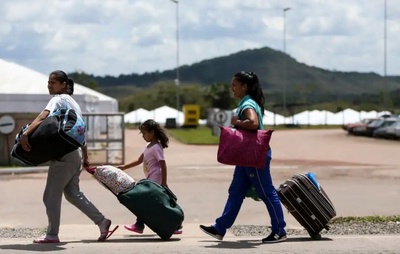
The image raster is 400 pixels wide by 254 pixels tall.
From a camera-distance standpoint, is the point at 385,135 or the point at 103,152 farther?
the point at 385,135

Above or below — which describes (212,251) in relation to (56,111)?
below

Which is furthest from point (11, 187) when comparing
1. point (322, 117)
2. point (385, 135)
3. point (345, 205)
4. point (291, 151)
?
point (322, 117)

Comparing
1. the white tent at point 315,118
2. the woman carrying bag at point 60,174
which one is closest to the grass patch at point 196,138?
the woman carrying bag at point 60,174

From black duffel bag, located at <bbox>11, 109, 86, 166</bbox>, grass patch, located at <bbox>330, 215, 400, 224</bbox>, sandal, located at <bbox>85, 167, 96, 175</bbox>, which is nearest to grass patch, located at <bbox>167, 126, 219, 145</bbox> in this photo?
grass patch, located at <bbox>330, 215, 400, 224</bbox>

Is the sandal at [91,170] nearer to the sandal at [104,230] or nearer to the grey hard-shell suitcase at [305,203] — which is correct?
the sandal at [104,230]

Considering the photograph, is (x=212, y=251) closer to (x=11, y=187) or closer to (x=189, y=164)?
(x=11, y=187)

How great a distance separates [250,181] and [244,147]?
1.75ft

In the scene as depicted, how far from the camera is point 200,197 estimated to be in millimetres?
17406

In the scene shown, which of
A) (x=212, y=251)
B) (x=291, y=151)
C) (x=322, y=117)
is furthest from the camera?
(x=322, y=117)

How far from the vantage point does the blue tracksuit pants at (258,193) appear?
9781 millimetres

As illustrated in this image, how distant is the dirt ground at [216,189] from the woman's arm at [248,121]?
3325 millimetres

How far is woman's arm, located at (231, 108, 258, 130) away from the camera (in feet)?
31.4

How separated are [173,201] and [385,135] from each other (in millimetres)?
44193

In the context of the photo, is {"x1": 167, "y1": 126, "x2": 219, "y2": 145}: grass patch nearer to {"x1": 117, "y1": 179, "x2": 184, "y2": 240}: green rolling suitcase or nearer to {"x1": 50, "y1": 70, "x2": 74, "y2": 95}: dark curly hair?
{"x1": 117, "y1": 179, "x2": 184, "y2": 240}: green rolling suitcase
